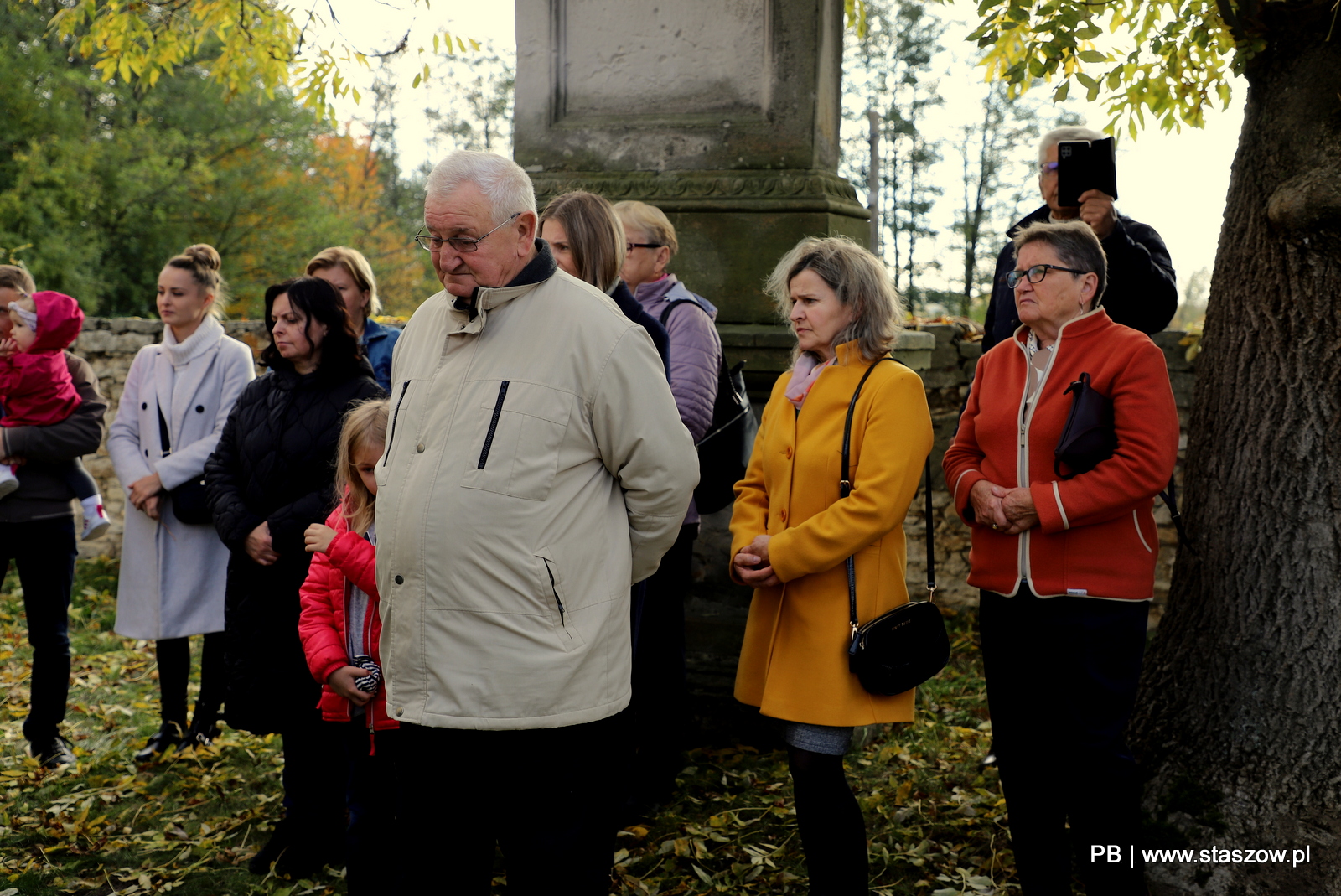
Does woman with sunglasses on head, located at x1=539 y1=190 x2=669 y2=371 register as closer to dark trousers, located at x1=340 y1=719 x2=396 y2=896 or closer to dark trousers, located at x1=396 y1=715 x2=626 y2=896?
dark trousers, located at x1=396 y1=715 x2=626 y2=896

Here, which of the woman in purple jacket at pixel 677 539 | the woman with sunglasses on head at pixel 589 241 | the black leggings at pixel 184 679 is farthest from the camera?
the black leggings at pixel 184 679

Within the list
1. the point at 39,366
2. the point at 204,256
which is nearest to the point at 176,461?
the point at 39,366

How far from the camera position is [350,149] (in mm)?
26953

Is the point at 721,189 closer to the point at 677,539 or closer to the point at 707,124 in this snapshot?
A: the point at 707,124

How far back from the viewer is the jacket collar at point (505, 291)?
2.33 meters

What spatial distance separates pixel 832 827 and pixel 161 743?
317 centimetres

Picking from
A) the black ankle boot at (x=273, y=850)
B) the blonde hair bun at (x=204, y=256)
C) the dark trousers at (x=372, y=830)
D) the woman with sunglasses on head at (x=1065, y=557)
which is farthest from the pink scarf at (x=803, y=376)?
the blonde hair bun at (x=204, y=256)

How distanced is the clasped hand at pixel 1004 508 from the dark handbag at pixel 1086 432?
14 cm

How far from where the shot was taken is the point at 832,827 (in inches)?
112

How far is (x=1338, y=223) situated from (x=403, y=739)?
2817 millimetres

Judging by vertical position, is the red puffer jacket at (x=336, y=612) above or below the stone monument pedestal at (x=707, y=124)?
below

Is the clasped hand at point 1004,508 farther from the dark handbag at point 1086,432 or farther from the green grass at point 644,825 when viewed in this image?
the green grass at point 644,825

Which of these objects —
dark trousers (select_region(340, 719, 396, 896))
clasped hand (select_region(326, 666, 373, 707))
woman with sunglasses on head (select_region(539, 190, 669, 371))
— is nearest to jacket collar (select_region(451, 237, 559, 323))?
woman with sunglasses on head (select_region(539, 190, 669, 371))

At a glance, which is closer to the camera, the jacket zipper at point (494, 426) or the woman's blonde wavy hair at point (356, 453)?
the jacket zipper at point (494, 426)
